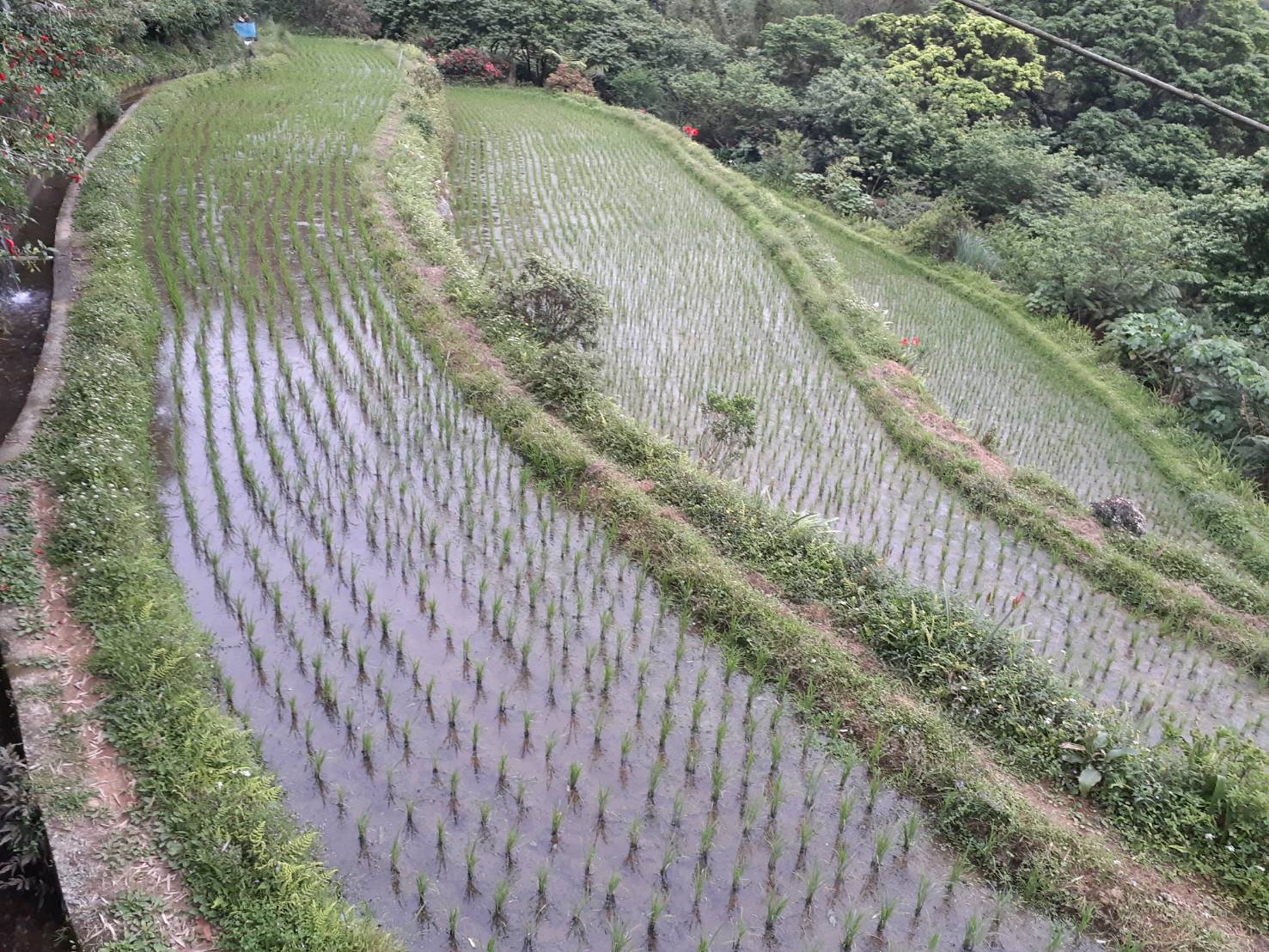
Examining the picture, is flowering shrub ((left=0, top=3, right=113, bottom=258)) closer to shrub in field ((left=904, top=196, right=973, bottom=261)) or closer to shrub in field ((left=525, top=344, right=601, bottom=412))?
shrub in field ((left=525, top=344, right=601, bottom=412))

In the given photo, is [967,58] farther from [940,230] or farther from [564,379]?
[564,379]

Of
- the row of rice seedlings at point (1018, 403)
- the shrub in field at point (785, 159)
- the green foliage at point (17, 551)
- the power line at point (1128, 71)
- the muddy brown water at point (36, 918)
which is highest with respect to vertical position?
the power line at point (1128, 71)

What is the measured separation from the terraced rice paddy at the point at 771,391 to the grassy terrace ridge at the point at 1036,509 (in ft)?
0.48

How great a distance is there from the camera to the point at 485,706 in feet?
14.5

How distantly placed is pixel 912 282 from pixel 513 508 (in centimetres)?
940

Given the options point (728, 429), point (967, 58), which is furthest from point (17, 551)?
point (967, 58)

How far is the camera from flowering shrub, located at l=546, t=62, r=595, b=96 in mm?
22391

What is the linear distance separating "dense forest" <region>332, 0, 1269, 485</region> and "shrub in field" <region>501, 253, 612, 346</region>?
6445mm

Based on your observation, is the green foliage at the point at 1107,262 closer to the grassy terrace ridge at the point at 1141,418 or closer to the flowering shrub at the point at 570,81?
the grassy terrace ridge at the point at 1141,418

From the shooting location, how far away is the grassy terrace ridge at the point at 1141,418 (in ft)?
23.6

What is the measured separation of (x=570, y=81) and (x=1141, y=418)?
1773 centimetres

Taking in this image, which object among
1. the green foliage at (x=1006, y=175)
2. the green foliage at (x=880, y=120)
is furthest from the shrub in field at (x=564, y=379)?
the green foliage at (x=880, y=120)

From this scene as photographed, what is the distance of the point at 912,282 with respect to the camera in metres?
13.3

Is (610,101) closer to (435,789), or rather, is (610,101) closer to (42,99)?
(42,99)
